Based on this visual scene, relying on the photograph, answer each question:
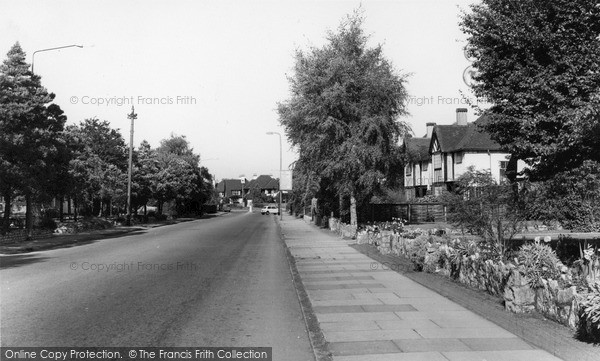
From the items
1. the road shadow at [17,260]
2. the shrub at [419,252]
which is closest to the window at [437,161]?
the shrub at [419,252]

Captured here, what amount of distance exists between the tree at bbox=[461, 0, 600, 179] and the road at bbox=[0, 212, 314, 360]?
6.20 meters

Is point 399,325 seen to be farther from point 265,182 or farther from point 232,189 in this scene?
point 232,189

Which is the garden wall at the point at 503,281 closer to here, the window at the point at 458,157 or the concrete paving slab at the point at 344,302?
the concrete paving slab at the point at 344,302

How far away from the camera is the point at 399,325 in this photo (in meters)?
6.67

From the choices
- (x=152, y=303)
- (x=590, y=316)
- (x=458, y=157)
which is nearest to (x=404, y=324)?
(x=590, y=316)

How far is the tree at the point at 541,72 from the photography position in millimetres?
10195

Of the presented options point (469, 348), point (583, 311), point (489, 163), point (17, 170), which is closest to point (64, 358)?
point (469, 348)

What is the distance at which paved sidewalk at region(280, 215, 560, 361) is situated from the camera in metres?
5.37

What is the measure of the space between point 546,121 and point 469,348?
22.0ft

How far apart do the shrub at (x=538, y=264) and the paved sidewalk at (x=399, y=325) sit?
91 centimetres

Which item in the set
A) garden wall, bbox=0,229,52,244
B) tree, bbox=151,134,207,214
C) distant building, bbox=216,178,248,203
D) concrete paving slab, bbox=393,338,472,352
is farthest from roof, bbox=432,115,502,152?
distant building, bbox=216,178,248,203

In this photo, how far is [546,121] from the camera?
34.2 ft

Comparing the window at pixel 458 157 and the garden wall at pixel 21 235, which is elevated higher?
the window at pixel 458 157

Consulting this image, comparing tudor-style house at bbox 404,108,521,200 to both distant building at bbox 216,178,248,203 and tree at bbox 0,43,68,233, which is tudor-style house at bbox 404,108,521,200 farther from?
distant building at bbox 216,178,248,203
